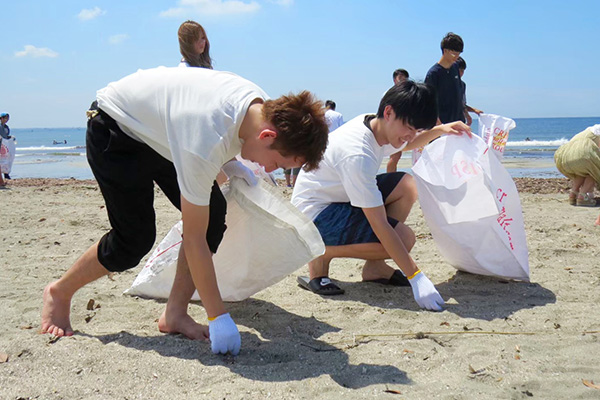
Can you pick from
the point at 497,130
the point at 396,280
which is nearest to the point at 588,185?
the point at 497,130

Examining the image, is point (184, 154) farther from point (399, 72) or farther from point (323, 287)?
point (399, 72)

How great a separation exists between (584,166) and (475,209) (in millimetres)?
3347

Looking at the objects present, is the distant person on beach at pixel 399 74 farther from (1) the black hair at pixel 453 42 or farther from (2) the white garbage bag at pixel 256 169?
(2) the white garbage bag at pixel 256 169

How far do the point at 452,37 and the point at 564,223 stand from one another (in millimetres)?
1726

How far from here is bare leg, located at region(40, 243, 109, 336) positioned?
2.18 m

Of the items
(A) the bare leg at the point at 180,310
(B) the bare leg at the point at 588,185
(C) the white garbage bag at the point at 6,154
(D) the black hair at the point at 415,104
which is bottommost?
(C) the white garbage bag at the point at 6,154

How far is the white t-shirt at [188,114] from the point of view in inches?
68.4

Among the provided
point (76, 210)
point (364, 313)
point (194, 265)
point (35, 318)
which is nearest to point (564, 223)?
point (364, 313)

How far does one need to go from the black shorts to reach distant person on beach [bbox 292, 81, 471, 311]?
0.70 m

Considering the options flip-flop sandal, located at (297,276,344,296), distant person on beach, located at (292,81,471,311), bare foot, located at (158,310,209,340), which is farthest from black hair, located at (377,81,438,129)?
bare foot, located at (158,310,209,340)

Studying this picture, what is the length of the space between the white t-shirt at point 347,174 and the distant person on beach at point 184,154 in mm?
671

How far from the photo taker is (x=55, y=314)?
2232 millimetres

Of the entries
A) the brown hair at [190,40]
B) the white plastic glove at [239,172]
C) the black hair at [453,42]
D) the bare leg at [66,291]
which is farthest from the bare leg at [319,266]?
the black hair at [453,42]

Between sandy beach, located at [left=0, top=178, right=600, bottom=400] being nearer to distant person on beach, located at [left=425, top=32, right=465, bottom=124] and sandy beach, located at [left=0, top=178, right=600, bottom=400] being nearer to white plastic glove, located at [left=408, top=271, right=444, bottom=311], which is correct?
white plastic glove, located at [left=408, top=271, right=444, bottom=311]
